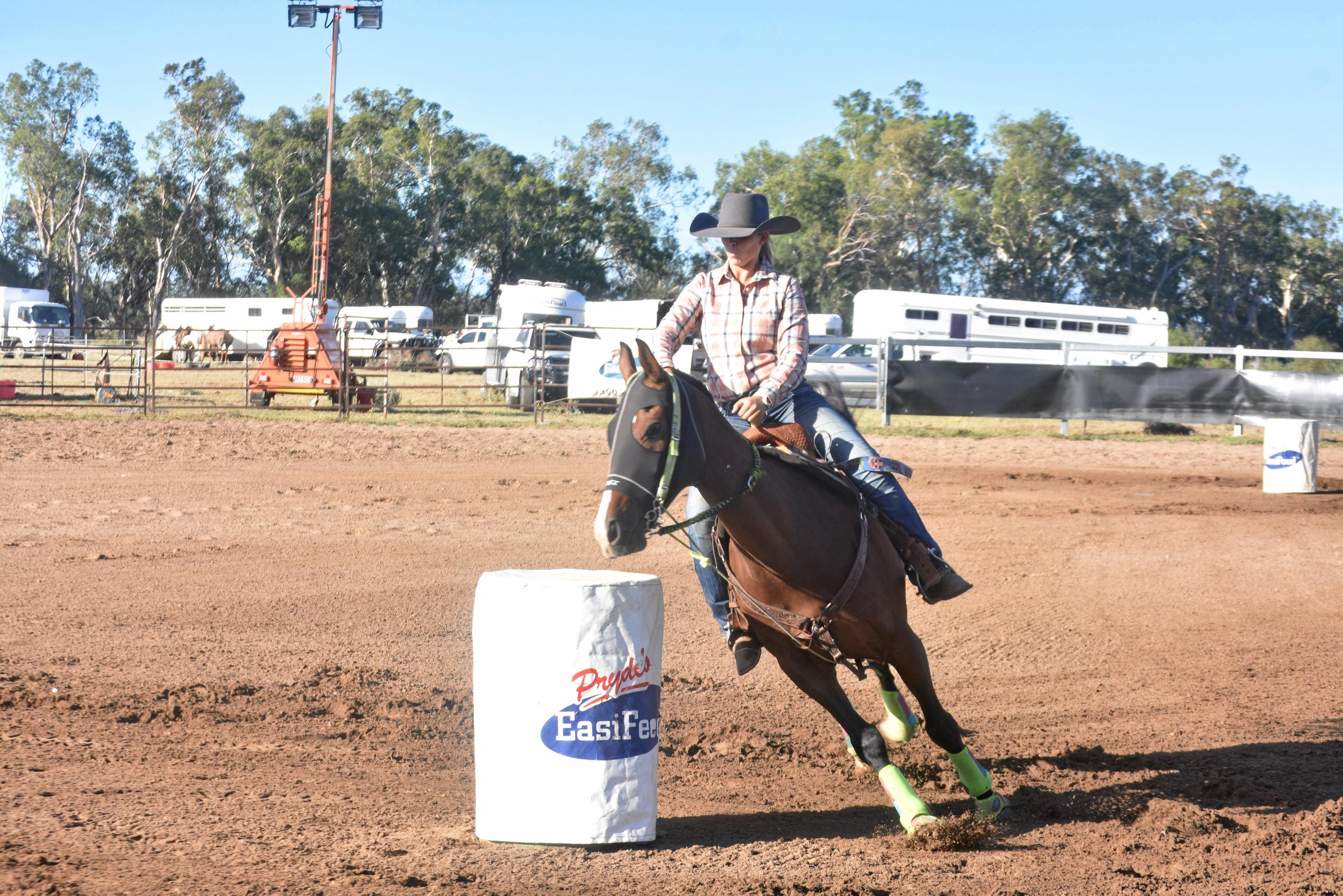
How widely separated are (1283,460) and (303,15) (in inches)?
1240

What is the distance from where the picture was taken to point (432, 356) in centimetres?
3959

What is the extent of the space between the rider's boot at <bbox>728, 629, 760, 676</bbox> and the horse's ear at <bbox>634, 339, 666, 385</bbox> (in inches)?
54.7

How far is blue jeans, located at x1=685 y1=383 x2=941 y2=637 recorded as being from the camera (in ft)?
16.0

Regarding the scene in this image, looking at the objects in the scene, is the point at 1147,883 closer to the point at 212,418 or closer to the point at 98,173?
the point at 212,418

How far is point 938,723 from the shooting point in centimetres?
484

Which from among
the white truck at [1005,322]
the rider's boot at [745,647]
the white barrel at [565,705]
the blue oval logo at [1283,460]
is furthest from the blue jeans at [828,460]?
the white truck at [1005,322]

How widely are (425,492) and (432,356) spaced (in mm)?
26212

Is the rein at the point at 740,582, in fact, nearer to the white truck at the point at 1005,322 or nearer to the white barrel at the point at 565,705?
the white barrel at the point at 565,705

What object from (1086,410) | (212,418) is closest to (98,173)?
(212,418)

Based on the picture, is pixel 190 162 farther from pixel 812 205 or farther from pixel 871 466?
pixel 871 466

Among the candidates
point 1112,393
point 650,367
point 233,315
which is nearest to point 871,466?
point 650,367

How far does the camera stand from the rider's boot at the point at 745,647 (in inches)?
192

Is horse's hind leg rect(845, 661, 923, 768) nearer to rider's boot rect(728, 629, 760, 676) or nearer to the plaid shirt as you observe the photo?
rider's boot rect(728, 629, 760, 676)

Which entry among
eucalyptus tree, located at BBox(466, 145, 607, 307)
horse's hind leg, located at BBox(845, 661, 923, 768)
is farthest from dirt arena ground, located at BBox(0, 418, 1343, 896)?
eucalyptus tree, located at BBox(466, 145, 607, 307)
